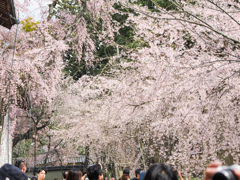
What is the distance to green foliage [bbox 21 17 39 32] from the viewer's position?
10.1 metres

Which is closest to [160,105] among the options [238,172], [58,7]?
[238,172]

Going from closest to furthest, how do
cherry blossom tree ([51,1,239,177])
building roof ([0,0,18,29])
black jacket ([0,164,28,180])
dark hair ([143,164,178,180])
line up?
dark hair ([143,164,178,180]), black jacket ([0,164,28,180]), cherry blossom tree ([51,1,239,177]), building roof ([0,0,18,29])

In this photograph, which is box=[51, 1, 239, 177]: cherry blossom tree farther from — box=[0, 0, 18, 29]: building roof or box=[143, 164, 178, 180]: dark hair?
box=[0, 0, 18, 29]: building roof

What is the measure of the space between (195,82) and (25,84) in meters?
5.44

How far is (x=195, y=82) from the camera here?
4.66 meters

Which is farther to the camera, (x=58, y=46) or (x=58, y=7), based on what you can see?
(x=58, y=7)

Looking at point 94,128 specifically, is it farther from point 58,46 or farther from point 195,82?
point 195,82

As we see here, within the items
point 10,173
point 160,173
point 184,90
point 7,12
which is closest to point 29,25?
point 7,12

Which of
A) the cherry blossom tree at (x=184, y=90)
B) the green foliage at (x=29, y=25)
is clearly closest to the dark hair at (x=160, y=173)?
the cherry blossom tree at (x=184, y=90)

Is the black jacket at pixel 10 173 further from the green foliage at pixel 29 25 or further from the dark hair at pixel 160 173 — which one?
the green foliage at pixel 29 25

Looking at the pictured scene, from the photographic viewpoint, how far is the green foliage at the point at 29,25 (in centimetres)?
1005

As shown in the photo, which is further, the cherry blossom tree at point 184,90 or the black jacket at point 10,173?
the cherry blossom tree at point 184,90

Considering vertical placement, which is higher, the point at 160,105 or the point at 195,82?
the point at 195,82

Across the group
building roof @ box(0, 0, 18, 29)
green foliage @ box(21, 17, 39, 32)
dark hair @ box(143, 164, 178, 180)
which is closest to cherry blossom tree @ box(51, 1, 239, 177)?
dark hair @ box(143, 164, 178, 180)
